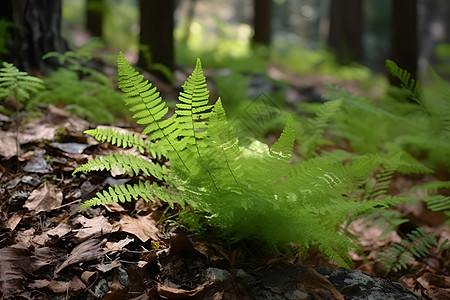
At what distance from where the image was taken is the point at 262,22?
32.8 feet

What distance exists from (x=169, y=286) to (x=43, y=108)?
194cm

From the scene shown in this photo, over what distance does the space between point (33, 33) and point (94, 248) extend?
2525 millimetres

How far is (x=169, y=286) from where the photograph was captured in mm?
1706

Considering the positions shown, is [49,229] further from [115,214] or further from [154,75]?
[154,75]

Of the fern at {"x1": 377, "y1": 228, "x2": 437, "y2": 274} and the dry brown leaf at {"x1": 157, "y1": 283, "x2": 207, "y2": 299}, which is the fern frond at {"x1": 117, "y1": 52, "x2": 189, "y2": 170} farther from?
the fern at {"x1": 377, "y1": 228, "x2": 437, "y2": 274}

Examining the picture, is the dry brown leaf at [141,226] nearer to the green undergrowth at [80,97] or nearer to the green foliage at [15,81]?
the green foliage at [15,81]

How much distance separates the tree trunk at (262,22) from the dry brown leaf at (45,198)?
28.1 feet

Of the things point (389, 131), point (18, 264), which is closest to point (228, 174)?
point (18, 264)

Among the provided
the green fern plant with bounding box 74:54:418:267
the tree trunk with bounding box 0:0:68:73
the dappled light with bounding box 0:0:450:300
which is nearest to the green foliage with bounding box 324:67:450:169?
the dappled light with bounding box 0:0:450:300

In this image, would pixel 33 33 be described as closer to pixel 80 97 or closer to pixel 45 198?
pixel 80 97

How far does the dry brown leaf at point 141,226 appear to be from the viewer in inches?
75.6

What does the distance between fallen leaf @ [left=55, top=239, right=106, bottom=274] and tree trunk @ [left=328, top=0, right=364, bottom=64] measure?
11.6 metres

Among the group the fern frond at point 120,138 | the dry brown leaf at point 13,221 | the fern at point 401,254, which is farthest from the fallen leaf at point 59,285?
the fern at point 401,254

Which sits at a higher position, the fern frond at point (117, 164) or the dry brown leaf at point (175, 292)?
the fern frond at point (117, 164)
